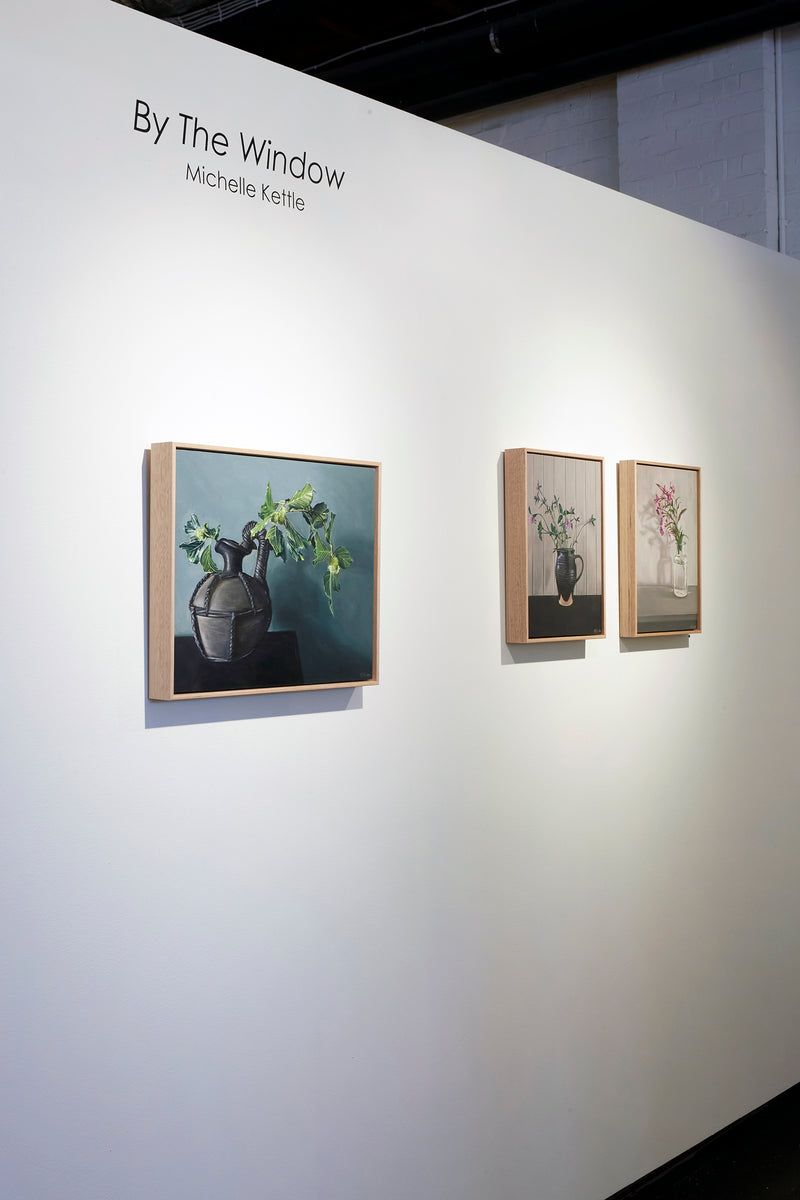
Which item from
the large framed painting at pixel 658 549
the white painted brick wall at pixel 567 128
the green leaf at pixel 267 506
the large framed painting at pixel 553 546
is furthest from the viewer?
the white painted brick wall at pixel 567 128

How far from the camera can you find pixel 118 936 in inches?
72.1

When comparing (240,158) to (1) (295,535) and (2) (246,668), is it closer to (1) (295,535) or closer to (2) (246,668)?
(1) (295,535)

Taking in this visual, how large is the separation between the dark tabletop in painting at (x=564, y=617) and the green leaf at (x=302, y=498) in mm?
674

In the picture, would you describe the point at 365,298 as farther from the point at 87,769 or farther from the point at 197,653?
the point at 87,769

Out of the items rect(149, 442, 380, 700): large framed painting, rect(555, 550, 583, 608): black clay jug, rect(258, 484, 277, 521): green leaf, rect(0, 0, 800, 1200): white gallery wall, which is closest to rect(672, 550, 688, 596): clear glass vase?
rect(0, 0, 800, 1200): white gallery wall

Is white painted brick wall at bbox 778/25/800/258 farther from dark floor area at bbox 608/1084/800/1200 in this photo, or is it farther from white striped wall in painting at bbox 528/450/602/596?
dark floor area at bbox 608/1084/800/1200

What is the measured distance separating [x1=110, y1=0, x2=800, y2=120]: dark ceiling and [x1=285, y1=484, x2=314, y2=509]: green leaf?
2566 mm

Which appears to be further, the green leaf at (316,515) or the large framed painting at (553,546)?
the large framed painting at (553,546)

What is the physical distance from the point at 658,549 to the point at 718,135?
1.97 metres

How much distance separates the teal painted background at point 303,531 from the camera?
6.14ft

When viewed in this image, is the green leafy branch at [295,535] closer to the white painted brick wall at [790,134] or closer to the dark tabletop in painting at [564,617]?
the dark tabletop in painting at [564,617]

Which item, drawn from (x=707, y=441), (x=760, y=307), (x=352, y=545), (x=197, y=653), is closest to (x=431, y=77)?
(x=760, y=307)

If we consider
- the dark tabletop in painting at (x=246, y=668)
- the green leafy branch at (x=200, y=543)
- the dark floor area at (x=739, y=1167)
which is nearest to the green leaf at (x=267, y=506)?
the green leafy branch at (x=200, y=543)

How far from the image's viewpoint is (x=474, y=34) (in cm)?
397
